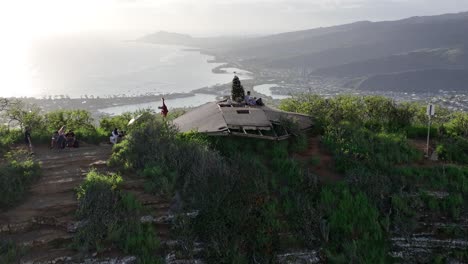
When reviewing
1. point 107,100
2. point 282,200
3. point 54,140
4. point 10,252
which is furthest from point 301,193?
point 107,100

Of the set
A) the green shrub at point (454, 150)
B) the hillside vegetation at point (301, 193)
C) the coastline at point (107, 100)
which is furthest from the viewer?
the coastline at point (107, 100)

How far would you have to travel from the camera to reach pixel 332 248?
752cm

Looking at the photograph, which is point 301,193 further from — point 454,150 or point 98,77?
point 98,77

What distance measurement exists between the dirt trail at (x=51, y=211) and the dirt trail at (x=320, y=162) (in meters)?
4.01

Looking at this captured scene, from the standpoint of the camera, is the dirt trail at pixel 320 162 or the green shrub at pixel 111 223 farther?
the dirt trail at pixel 320 162

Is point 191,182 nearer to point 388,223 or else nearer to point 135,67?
point 388,223

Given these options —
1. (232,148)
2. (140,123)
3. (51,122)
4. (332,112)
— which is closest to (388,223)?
(232,148)

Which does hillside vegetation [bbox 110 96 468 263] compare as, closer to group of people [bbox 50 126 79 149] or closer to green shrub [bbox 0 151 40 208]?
green shrub [bbox 0 151 40 208]

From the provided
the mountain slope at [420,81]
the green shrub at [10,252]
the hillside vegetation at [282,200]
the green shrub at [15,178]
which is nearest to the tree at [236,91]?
the hillside vegetation at [282,200]

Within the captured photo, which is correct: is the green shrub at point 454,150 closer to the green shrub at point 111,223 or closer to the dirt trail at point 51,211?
the dirt trail at point 51,211

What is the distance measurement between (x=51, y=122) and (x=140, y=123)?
493 centimetres

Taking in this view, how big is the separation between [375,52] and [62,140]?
125 m

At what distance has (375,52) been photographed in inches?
4845

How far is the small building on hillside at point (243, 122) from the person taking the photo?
10.7m
